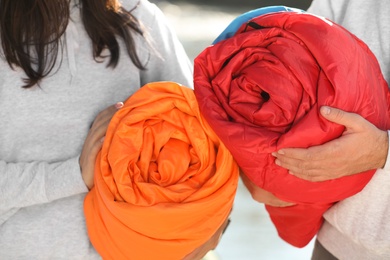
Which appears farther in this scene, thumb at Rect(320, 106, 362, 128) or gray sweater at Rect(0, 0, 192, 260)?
gray sweater at Rect(0, 0, 192, 260)

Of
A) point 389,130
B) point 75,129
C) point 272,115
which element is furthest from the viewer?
point 75,129

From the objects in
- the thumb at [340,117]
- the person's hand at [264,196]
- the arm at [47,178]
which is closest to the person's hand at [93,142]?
the arm at [47,178]

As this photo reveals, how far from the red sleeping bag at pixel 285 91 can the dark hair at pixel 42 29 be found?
0.99 feet

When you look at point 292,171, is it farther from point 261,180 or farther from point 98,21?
point 98,21

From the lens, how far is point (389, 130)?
1729mm

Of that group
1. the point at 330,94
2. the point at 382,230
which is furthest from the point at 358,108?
the point at 382,230

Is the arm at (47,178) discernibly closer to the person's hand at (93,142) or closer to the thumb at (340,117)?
the person's hand at (93,142)

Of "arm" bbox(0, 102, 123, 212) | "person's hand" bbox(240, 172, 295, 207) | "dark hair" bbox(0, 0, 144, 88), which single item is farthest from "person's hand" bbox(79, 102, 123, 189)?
"person's hand" bbox(240, 172, 295, 207)

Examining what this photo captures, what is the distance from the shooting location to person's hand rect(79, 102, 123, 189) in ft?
5.82

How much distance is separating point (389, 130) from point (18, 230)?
953 millimetres

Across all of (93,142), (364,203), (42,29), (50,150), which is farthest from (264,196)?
(42,29)

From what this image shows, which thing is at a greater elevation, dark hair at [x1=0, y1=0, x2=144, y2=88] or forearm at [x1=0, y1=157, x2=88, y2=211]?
dark hair at [x1=0, y1=0, x2=144, y2=88]

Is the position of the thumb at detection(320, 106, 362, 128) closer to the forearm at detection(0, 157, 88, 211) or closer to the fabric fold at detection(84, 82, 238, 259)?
the fabric fold at detection(84, 82, 238, 259)

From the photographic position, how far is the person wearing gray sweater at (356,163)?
1633 mm
